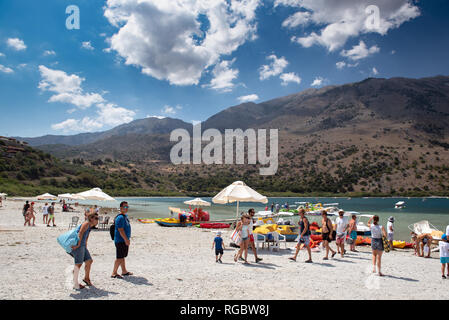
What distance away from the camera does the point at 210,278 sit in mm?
6770

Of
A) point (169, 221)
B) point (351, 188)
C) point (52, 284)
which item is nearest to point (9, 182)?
point (169, 221)

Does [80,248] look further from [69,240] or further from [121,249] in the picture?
[121,249]

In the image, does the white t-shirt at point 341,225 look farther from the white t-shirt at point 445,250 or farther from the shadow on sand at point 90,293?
the shadow on sand at point 90,293

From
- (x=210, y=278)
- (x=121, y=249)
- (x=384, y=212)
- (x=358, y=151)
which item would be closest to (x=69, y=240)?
(x=121, y=249)

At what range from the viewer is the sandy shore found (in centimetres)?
550

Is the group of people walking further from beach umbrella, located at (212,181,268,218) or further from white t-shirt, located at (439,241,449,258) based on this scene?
beach umbrella, located at (212,181,268,218)

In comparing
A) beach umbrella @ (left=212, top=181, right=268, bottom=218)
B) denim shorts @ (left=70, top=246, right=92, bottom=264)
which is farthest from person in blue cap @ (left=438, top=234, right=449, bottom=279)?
denim shorts @ (left=70, top=246, right=92, bottom=264)

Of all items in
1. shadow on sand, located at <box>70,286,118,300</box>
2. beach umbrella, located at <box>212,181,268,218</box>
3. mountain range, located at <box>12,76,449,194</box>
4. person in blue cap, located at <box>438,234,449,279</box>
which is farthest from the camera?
mountain range, located at <box>12,76,449,194</box>

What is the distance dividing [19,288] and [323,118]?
593 ft

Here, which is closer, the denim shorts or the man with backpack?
the denim shorts

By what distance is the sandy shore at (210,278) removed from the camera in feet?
18.1

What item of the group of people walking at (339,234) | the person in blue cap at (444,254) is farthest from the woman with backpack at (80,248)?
the person in blue cap at (444,254)
